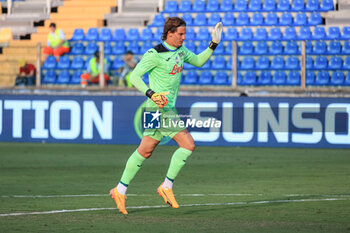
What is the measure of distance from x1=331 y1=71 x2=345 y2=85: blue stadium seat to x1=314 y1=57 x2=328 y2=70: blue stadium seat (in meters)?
0.31

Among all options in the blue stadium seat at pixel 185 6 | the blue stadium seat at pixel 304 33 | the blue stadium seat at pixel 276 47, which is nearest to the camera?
the blue stadium seat at pixel 276 47

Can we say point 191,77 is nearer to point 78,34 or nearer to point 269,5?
point 269,5

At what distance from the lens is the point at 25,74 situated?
64.2 ft

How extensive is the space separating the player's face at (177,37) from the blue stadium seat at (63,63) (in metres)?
11.9

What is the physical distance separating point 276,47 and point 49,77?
5891mm

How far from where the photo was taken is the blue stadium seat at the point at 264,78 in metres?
18.8

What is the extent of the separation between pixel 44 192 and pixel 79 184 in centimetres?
104

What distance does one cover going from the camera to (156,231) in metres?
7.08

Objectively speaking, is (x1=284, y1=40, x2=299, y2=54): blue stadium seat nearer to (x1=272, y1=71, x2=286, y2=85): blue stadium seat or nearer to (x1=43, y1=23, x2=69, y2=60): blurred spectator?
(x1=272, y1=71, x2=286, y2=85): blue stadium seat

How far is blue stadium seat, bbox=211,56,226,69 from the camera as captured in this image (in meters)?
19.1

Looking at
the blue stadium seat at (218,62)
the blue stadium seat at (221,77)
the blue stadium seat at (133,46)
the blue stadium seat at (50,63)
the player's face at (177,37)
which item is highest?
the player's face at (177,37)

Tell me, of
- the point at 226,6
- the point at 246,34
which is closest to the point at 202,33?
the point at 246,34

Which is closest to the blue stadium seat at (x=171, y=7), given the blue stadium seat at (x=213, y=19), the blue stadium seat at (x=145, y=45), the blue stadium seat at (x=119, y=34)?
the blue stadium seat at (x=213, y=19)

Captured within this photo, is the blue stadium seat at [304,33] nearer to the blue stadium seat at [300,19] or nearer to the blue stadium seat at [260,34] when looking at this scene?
the blue stadium seat at [300,19]
